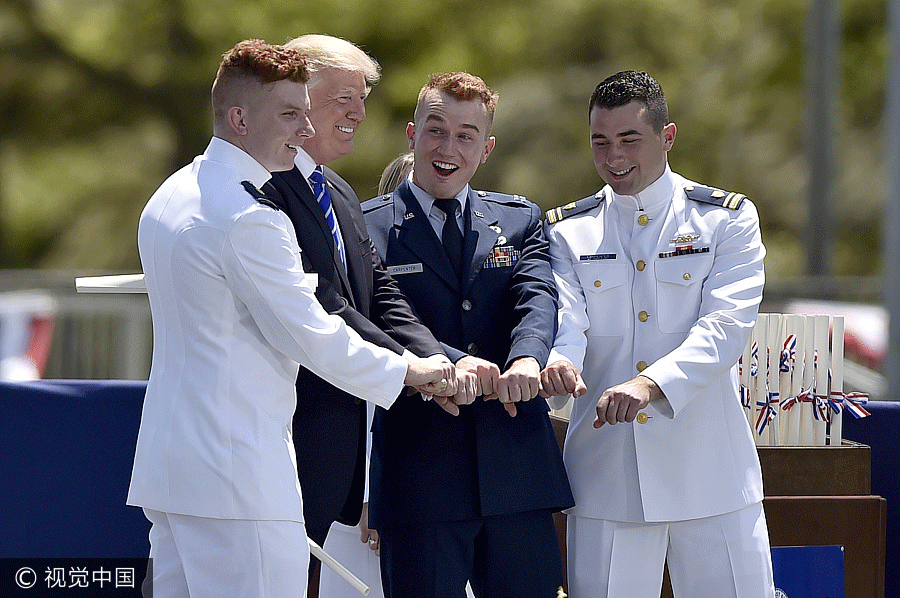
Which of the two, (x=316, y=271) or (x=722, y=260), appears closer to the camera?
(x=316, y=271)

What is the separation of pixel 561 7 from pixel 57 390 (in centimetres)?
1130

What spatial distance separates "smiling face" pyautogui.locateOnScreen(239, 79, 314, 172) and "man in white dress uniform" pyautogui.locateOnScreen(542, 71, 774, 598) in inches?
35.5

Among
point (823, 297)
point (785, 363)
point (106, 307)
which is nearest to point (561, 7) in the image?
point (823, 297)

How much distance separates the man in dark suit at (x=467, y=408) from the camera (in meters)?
2.94

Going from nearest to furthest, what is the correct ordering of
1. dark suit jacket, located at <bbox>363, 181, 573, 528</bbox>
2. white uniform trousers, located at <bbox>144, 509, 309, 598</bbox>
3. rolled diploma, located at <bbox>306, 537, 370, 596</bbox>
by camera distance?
1. white uniform trousers, located at <bbox>144, 509, 309, 598</bbox>
2. rolled diploma, located at <bbox>306, 537, 370, 596</bbox>
3. dark suit jacket, located at <bbox>363, 181, 573, 528</bbox>

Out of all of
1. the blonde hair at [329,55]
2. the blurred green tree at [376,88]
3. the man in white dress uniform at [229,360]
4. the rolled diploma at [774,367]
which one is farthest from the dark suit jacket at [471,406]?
the blurred green tree at [376,88]

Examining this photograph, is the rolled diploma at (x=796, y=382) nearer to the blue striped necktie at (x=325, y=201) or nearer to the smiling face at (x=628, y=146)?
the smiling face at (x=628, y=146)

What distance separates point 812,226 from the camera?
1345 centimetres

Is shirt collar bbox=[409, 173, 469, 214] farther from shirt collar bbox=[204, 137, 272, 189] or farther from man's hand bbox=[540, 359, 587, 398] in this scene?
shirt collar bbox=[204, 137, 272, 189]

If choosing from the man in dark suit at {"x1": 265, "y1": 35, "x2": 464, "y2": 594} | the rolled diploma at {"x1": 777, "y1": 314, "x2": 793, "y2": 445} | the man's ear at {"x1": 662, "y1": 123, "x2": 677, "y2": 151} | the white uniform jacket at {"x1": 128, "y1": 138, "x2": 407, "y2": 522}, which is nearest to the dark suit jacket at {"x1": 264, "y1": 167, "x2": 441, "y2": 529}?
the man in dark suit at {"x1": 265, "y1": 35, "x2": 464, "y2": 594}

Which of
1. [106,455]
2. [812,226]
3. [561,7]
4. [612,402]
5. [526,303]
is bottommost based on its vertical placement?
[106,455]

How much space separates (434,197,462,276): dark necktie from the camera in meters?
3.12

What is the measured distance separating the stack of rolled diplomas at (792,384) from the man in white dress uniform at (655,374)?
2.05ft

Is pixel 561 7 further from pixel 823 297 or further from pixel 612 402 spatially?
pixel 612 402
